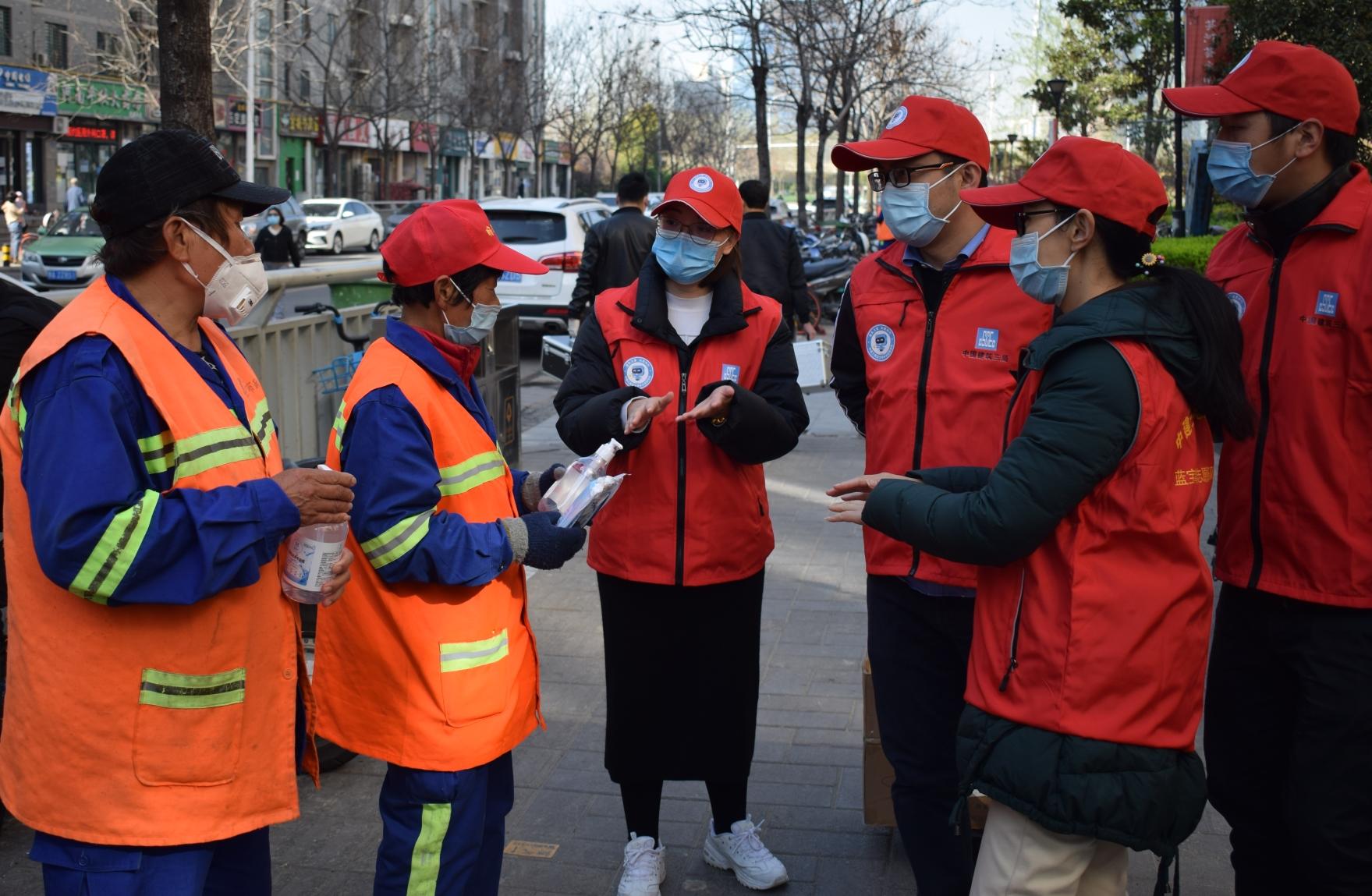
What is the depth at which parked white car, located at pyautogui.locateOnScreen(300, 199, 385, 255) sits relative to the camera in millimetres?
37156

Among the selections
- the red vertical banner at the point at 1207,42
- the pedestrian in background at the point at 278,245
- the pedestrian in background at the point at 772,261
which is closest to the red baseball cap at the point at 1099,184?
the pedestrian in background at the point at 772,261

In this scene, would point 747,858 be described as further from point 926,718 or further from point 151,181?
point 151,181

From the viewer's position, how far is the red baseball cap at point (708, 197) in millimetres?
3762

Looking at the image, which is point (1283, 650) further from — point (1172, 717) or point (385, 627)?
point (385, 627)

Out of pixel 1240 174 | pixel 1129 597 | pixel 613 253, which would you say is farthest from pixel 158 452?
pixel 613 253

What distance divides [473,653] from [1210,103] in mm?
2129

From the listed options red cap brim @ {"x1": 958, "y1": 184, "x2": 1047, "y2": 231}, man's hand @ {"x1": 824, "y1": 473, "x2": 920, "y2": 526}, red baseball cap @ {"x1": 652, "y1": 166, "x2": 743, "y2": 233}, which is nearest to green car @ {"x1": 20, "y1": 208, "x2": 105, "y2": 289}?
red baseball cap @ {"x1": 652, "y1": 166, "x2": 743, "y2": 233}

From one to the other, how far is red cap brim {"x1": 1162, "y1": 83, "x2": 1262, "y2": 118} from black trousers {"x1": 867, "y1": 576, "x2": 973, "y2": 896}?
1.30 m

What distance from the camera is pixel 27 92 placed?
3841 centimetres

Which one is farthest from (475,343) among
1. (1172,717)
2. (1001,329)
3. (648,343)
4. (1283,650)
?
(1283,650)

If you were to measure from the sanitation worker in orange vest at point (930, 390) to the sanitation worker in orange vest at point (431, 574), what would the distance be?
856mm

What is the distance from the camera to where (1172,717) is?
2588mm

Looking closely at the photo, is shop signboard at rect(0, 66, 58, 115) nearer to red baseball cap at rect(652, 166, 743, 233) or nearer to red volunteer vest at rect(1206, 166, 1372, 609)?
red baseball cap at rect(652, 166, 743, 233)

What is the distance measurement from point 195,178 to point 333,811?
2.55 m
